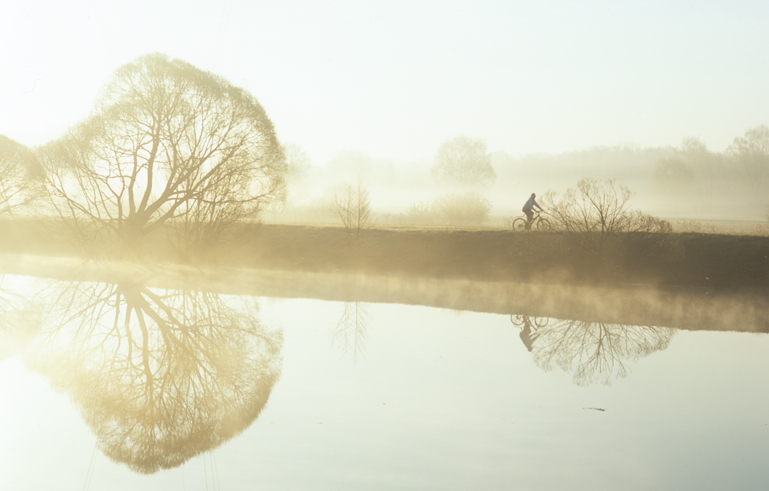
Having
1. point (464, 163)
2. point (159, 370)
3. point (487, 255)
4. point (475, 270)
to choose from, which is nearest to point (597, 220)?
point (487, 255)

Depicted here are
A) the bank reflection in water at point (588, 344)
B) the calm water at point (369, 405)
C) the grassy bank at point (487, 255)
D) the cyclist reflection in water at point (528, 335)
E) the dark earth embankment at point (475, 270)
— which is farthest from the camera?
the grassy bank at point (487, 255)

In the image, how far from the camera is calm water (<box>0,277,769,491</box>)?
754 cm

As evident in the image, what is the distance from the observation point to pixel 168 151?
29.6 m

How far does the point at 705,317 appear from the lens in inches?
755

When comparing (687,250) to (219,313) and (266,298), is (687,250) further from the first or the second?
(219,313)

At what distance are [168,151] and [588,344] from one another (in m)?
20.5

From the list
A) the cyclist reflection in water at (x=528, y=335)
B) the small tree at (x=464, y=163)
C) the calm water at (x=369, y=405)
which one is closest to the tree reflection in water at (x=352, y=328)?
the calm water at (x=369, y=405)

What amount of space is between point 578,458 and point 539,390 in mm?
2995

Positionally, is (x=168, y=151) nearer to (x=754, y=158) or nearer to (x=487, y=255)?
(x=487, y=255)

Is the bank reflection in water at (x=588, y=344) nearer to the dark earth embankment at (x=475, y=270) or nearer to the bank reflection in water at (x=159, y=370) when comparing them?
the dark earth embankment at (x=475, y=270)

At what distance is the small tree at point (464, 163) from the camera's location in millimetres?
84875

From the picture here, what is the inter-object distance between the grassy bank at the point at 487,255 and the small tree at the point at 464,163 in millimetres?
53635

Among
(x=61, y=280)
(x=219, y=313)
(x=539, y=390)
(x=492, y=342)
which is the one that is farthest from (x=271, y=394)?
(x=61, y=280)

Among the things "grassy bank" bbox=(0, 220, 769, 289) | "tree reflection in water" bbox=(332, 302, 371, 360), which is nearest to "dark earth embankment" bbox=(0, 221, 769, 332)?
"grassy bank" bbox=(0, 220, 769, 289)
